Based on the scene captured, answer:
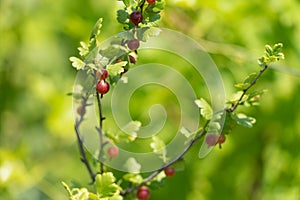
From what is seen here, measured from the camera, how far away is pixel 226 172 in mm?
2422

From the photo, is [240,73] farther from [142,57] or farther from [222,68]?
[142,57]

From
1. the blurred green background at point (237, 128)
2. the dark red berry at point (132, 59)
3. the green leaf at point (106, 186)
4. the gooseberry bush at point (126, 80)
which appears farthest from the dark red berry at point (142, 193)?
the blurred green background at point (237, 128)

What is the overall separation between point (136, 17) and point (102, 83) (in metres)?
0.12

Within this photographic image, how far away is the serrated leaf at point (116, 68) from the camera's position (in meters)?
1.09

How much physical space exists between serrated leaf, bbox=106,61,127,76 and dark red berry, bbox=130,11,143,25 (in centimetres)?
8

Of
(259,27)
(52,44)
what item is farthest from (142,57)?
(52,44)

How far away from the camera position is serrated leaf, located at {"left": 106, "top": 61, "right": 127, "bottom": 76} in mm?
1090

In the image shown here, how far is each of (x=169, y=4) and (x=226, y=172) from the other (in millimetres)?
614

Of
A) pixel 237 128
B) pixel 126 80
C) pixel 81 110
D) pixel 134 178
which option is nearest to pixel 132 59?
pixel 126 80

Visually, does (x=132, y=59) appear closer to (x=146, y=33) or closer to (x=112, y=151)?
(x=146, y=33)

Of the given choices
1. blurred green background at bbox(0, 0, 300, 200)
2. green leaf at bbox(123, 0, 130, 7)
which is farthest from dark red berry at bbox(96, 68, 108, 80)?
blurred green background at bbox(0, 0, 300, 200)

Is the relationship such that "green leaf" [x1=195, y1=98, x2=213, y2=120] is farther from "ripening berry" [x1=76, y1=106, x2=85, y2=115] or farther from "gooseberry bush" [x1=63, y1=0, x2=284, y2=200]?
"ripening berry" [x1=76, y1=106, x2=85, y2=115]

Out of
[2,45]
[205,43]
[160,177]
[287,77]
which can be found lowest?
[160,177]

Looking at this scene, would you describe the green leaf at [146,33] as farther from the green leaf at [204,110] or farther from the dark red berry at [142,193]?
the dark red berry at [142,193]
